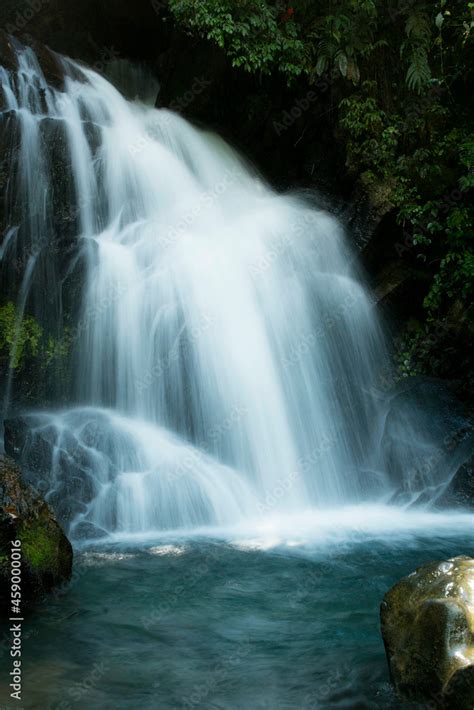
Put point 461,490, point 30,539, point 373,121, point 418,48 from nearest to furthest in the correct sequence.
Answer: point 30,539 → point 461,490 → point 418,48 → point 373,121

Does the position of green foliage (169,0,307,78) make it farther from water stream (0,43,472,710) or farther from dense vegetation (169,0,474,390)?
water stream (0,43,472,710)

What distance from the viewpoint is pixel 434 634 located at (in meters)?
3.23

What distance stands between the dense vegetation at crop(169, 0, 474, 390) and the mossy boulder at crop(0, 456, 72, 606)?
670 centimetres

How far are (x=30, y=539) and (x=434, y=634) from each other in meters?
3.00

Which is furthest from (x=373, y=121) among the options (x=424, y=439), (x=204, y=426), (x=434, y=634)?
(x=434, y=634)

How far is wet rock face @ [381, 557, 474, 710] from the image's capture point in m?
3.05

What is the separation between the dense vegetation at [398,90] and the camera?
1034 cm

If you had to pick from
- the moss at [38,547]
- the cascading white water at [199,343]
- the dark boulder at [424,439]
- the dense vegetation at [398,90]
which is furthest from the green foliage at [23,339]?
the dense vegetation at [398,90]

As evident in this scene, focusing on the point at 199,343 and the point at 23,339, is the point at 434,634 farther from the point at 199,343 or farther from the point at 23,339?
the point at 23,339

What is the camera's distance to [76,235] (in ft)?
31.8

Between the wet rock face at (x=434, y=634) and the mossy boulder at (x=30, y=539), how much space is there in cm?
262

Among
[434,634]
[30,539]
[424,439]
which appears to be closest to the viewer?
[434,634]

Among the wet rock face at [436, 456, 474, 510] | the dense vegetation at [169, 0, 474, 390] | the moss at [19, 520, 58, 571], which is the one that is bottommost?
the wet rock face at [436, 456, 474, 510]

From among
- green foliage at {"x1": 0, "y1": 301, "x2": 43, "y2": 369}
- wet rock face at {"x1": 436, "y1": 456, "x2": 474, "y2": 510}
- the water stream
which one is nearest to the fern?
the water stream
